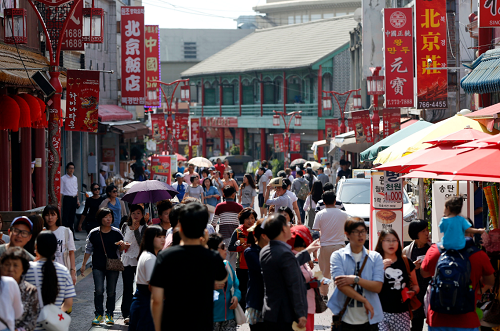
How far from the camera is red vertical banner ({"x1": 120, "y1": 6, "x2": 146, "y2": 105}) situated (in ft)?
91.9

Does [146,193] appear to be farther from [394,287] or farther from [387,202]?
[394,287]

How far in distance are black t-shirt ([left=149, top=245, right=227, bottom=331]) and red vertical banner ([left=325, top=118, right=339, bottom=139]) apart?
3905 centimetres

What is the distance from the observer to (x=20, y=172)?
683 inches

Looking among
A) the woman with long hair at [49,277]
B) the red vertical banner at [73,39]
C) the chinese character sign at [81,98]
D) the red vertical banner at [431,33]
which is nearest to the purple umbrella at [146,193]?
the chinese character sign at [81,98]

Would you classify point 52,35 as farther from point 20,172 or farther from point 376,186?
point 376,186

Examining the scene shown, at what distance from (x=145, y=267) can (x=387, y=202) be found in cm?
707

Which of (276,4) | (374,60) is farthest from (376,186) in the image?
(276,4)

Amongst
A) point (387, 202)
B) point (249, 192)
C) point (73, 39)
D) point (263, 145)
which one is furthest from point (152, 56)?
point (263, 145)

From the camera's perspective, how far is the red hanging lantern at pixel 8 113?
13844 millimetres

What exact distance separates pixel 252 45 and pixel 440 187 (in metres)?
56.2

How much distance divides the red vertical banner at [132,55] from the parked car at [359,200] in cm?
1321

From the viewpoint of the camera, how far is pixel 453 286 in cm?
616

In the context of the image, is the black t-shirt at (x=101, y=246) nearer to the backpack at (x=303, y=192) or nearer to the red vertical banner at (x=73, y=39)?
the red vertical banner at (x=73, y=39)

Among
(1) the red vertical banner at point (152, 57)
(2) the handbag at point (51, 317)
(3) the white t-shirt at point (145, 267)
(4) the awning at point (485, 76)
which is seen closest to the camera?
(2) the handbag at point (51, 317)
